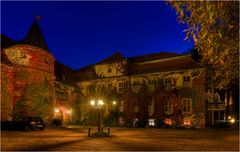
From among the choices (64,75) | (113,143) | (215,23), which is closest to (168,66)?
(64,75)

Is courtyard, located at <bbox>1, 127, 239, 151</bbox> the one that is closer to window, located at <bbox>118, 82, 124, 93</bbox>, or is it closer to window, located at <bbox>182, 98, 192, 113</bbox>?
window, located at <bbox>182, 98, 192, 113</bbox>

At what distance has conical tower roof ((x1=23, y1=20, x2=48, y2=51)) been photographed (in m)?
33.5

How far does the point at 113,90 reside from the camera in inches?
1677

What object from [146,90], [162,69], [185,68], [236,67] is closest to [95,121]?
[146,90]

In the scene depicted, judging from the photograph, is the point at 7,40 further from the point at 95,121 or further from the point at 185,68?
the point at 185,68

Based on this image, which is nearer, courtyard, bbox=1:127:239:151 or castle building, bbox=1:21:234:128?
courtyard, bbox=1:127:239:151

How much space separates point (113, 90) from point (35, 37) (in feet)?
45.5

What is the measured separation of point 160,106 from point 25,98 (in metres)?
17.0

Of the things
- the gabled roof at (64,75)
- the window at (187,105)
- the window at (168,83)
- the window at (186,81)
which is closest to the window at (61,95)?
the gabled roof at (64,75)

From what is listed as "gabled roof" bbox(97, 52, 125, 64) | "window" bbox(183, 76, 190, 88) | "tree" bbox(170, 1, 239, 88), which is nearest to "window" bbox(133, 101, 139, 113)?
"gabled roof" bbox(97, 52, 125, 64)

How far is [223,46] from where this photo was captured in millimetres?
8391

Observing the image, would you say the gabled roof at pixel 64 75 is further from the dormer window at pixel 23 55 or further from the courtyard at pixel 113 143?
the courtyard at pixel 113 143

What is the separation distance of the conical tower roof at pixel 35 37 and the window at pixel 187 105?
18.3m

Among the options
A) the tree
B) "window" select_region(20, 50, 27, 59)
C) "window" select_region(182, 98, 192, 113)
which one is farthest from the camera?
"window" select_region(182, 98, 192, 113)
